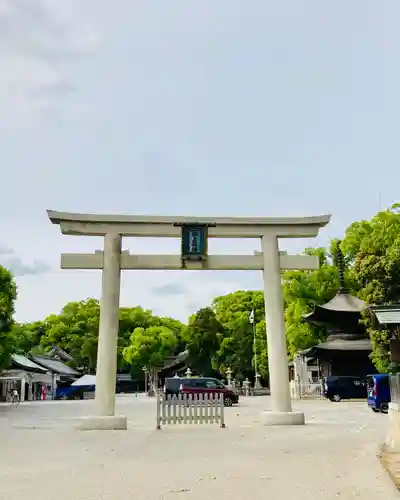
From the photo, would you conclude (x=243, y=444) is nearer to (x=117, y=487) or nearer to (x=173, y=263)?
(x=117, y=487)

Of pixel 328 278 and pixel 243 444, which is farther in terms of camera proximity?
pixel 328 278

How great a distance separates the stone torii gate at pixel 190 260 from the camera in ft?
55.0

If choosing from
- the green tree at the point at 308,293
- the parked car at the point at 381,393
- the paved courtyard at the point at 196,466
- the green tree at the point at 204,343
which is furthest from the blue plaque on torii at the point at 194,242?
the green tree at the point at 204,343

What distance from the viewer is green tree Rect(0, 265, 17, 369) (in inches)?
1379

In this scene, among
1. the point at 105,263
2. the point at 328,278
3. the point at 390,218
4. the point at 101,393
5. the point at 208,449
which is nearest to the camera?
the point at 208,449

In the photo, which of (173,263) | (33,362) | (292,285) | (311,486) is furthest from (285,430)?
(33,362)

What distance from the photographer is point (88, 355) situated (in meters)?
74.1

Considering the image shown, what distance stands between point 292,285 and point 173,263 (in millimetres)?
31081

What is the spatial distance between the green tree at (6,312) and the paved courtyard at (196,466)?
70.4 ft

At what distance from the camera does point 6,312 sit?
1400 inches

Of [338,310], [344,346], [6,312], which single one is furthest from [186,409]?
[338,310]

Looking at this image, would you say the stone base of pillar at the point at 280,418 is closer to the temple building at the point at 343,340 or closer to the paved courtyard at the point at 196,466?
the paved courtyard at the point at 196,466

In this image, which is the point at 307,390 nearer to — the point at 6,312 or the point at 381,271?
the point at 381,271

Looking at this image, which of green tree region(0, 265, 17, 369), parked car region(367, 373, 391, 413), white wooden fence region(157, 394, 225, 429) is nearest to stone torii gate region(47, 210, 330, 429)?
white wooden fence region(157, 394, 225, 429)
